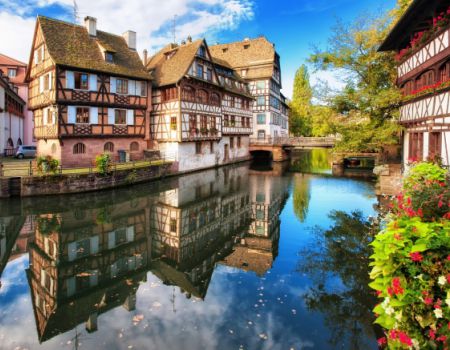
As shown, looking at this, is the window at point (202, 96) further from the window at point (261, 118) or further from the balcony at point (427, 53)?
the balcony at point (427, 53)

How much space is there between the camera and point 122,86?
29.3m

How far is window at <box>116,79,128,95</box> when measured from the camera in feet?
94.5

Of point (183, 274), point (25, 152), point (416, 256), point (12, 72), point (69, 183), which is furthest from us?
point (12, 72)

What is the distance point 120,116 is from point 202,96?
9173mm

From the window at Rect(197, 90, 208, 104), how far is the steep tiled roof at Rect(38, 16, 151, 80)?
5.46m

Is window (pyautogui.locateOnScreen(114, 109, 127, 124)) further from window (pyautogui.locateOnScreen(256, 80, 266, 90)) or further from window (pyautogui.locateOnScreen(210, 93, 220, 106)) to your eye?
window (pyautogui.locateOnScreen(256, 80, 266, 90))

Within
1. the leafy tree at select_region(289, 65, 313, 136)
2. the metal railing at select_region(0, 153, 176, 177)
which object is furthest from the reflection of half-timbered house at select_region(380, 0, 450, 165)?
the leafy tree at select_region(289, 65, 313, 136)

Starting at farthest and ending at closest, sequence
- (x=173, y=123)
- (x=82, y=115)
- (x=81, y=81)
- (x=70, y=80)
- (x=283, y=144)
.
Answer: (x=283, y=144), (x=173, y=123), (x=82, y=115), (x=81, y=81), (x=70, y=80)

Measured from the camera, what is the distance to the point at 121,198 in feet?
70.2

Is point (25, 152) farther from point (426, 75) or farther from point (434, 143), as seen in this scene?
point (434, 143)

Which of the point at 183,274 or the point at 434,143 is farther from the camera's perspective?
the point at 434,143

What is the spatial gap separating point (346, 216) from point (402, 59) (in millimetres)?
10686

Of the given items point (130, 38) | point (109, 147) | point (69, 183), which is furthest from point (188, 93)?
point (69, 183)

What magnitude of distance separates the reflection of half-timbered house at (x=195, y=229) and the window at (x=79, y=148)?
8358mm
